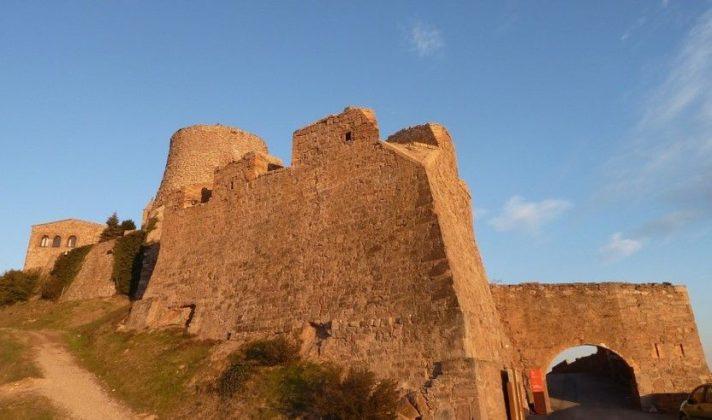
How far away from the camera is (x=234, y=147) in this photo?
111 ft

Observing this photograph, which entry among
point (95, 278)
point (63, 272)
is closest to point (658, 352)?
point (95, 278)

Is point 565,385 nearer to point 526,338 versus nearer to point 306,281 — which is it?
point 526,338

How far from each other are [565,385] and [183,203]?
18339 mm

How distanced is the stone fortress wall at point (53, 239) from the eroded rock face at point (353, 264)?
24.4 meters

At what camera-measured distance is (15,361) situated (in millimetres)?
14477

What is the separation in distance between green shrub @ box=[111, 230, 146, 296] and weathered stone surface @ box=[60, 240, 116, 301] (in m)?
0.56

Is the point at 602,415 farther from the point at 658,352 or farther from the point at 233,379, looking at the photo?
the point at 233,379

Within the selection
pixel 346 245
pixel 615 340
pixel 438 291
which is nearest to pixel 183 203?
pixel 346 245

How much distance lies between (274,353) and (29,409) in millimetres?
5865

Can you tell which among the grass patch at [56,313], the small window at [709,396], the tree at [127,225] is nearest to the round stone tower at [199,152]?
the tree at [127,225]

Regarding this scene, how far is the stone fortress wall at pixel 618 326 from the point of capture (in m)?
16.5

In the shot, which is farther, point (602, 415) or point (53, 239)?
point (53, 239)

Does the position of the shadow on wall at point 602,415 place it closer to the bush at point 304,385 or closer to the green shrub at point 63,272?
the bush at point 304,385

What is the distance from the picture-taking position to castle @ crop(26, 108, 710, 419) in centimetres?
1023
